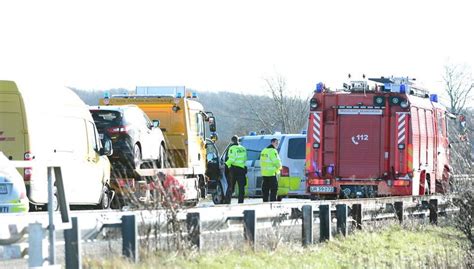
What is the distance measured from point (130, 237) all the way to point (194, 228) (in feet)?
5.12

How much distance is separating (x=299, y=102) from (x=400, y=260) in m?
86.1

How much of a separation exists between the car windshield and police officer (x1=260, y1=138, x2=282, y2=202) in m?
4.26

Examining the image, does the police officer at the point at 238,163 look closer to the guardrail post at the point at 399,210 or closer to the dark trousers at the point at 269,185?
the dark trousers at the point at 269,185

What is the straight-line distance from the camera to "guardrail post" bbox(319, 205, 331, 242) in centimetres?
1686

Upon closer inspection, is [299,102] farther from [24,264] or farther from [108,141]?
[24,264]

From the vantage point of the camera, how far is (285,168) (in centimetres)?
3064

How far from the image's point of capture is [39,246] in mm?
8922

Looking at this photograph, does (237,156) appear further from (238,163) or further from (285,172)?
(285,172)

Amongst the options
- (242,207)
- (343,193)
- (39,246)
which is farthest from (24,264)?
(343,193)

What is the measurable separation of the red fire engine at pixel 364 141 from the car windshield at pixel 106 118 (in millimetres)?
4768

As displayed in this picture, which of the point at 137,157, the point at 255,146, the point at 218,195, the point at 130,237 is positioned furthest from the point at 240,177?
the point at 130,237

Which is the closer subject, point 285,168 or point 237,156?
Answer: point 237,156

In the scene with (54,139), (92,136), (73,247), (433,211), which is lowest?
(433,211)

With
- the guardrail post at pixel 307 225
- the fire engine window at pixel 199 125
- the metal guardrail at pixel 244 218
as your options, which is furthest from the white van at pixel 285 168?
the guardrail post at pixel 307 225
